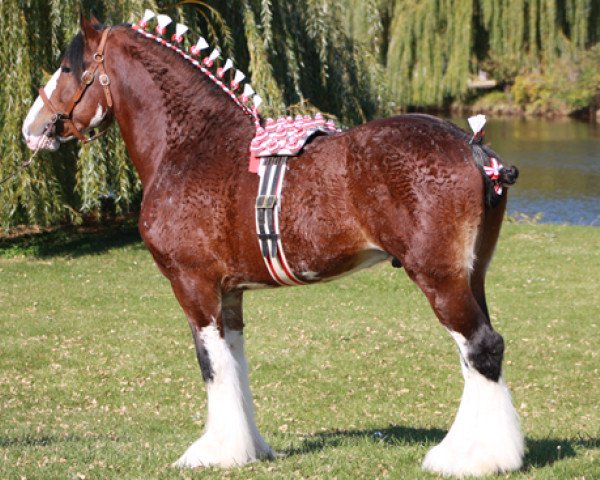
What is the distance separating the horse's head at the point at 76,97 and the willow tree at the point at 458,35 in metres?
19.7

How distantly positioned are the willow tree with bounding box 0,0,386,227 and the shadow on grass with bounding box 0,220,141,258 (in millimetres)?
750

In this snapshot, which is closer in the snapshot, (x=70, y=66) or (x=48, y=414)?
(x=70, y=66)

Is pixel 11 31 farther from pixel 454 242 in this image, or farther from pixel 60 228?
pixel 454 242

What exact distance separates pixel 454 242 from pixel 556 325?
19.4 ft

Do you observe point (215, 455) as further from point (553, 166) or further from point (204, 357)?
point (553, 166)

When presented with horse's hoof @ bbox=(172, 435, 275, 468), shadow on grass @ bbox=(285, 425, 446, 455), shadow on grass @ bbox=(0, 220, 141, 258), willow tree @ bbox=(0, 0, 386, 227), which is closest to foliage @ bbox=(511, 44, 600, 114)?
willow tree @ bbox=(0, 0, 386, 227)

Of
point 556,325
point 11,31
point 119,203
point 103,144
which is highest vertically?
point 11,31

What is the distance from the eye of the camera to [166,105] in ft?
15.8

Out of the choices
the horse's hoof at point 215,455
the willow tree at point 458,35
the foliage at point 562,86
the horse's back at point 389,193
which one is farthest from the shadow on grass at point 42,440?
the foliage at point 562,86

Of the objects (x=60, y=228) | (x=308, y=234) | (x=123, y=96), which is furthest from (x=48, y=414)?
(x=60, y=228)

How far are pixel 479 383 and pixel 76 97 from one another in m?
2.64

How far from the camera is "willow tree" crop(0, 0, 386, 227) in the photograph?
11.7 m

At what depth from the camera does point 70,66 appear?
4.93 metres

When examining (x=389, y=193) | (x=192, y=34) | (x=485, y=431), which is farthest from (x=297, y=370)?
(x=192, y=34)
